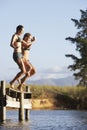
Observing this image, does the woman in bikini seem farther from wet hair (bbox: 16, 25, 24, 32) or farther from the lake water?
the lake water

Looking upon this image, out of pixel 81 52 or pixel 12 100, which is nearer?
pixel 12 100

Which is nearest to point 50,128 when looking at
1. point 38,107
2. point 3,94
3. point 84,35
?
point 3,94

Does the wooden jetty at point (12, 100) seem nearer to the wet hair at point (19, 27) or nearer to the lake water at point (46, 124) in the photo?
the lake water at point (46, 124)

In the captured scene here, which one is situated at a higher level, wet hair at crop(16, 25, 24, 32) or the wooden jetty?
wet hair at crop(16, 25, 24, 32)

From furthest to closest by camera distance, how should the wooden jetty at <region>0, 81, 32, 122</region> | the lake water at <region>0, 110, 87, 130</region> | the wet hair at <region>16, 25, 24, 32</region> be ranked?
the wooden jetty at <region>0, 81, 32, 122</region>, the wet hair at <region>16, 25, 24, 32</region>, the lake water at <region>0, 110, 87, 130</region>

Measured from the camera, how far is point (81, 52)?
55.2 metres

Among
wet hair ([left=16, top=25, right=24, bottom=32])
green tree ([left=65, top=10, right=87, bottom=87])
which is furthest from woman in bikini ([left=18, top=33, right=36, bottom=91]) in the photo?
green tree ([left=65, top=10, right=87, bottom=87])

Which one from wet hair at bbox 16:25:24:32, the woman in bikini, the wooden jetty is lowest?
the wooden jetty

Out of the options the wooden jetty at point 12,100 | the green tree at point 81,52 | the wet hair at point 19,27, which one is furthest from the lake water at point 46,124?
the green tree at point 81,52

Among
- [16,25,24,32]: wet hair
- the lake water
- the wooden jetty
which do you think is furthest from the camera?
the wooden jetty

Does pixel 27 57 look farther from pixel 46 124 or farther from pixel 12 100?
pixel 46 124

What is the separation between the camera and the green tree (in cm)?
5400

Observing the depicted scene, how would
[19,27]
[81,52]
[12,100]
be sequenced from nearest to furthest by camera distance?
1. [19,27]
2. [12,100]
3. [81,52]

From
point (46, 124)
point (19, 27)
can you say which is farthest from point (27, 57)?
A: point (46, 124)
